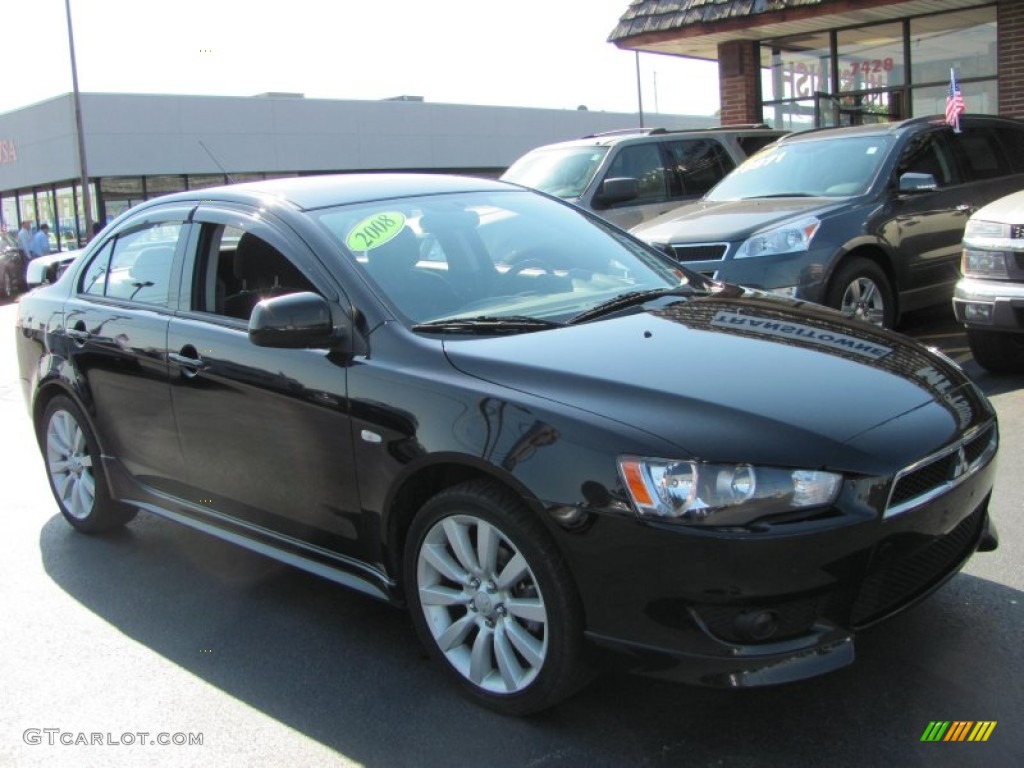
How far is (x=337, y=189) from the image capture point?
4387 millimetres

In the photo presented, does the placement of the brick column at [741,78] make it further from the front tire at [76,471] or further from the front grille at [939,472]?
the front grille at [939,472]

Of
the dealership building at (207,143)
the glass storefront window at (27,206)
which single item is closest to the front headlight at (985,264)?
the dealership building at (207,143)

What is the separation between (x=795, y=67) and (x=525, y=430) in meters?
13.3

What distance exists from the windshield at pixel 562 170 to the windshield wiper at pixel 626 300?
640 cm

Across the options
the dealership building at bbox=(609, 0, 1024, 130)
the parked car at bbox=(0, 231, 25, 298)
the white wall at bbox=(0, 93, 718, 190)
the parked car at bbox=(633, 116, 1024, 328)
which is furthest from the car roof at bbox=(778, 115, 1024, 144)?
the white wall at bbox=(0, 93, 718, 190)

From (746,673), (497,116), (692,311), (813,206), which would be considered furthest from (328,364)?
(497,116)

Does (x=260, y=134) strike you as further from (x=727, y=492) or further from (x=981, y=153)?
(x=727, y=492)

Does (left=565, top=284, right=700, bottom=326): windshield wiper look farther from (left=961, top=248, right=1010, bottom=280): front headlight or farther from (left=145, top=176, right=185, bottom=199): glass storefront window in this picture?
(left=145, top=176, right=185, bottom=199): glass storefront window

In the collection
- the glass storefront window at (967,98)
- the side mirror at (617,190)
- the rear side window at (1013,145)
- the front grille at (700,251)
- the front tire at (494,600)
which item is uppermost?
the glass storefront window at (967,98)

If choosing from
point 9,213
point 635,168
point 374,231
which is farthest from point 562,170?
point 9,213

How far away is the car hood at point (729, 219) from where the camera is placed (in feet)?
25.5

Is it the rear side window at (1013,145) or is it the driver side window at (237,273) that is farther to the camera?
the rear side window at (1013,145)

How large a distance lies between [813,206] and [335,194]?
480 centimetres

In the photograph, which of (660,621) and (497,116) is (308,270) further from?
(497,116)
